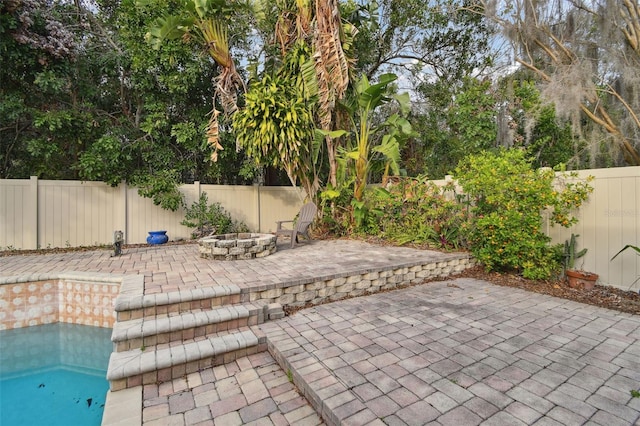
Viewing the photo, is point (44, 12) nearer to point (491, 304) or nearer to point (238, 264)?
point (238, 264)

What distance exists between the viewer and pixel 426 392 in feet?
6.95

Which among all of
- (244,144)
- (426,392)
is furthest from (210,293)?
(244,144)

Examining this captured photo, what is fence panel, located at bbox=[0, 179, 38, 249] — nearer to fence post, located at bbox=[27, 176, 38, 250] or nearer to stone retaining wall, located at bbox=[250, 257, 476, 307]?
fence post, located at bbox=[27, 176, 38, 250]

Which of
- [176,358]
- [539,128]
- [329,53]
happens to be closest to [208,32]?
[329,53]

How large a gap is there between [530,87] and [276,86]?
21.2 feet

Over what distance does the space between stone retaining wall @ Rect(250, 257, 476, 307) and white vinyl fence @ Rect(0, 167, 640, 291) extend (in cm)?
197

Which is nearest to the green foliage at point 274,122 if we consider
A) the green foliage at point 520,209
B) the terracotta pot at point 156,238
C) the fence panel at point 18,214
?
the terracotta pot at point 156,238

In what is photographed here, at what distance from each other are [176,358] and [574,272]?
538 cm

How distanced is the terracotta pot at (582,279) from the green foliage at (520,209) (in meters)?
0.25

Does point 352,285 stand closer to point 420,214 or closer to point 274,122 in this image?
point 420,214

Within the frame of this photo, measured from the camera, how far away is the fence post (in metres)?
6.65

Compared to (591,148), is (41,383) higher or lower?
lower

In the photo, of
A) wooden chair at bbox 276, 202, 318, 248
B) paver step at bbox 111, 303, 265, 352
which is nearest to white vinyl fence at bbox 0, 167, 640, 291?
wooden chair at bbox 276, 202, 318, 248

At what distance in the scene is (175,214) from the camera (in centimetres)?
812
